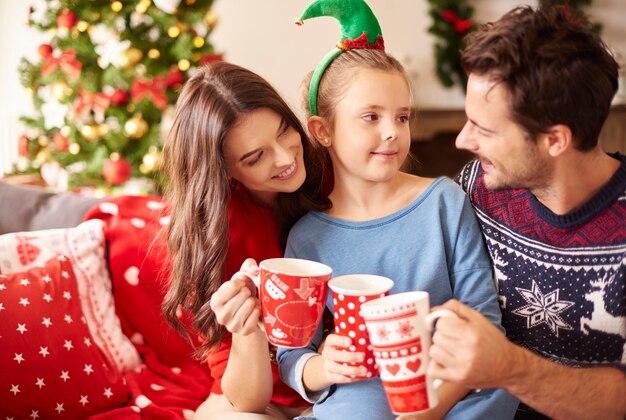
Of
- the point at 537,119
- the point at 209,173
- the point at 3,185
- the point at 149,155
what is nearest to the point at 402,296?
the point at 537,119

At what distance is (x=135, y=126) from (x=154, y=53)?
378 millimetres

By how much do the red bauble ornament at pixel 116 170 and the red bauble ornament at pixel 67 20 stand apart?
2.27 feet

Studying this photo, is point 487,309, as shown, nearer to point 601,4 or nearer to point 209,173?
point 209,173

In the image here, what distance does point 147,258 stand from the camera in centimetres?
198

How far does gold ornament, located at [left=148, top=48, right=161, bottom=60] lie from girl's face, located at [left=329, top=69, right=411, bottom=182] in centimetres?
218

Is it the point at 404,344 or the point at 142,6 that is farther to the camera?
the point at 142,6

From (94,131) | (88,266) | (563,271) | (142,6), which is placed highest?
(142,6)

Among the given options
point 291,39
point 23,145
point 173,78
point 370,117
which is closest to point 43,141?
point 23,145

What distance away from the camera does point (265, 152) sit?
159 centimetres

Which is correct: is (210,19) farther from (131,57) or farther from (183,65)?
(131,57)

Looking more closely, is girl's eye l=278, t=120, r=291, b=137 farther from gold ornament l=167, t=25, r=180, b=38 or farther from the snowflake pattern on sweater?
gold ornament l=167, t=25, r=180, b=38

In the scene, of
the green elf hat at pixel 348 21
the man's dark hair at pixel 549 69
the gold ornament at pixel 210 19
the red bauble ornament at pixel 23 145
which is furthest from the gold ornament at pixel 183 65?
the man's dark hair at pixel 549 69

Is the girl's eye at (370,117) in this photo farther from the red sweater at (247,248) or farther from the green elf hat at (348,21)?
the red sweater at (247,248)

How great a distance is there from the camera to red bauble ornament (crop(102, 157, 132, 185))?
345cm
